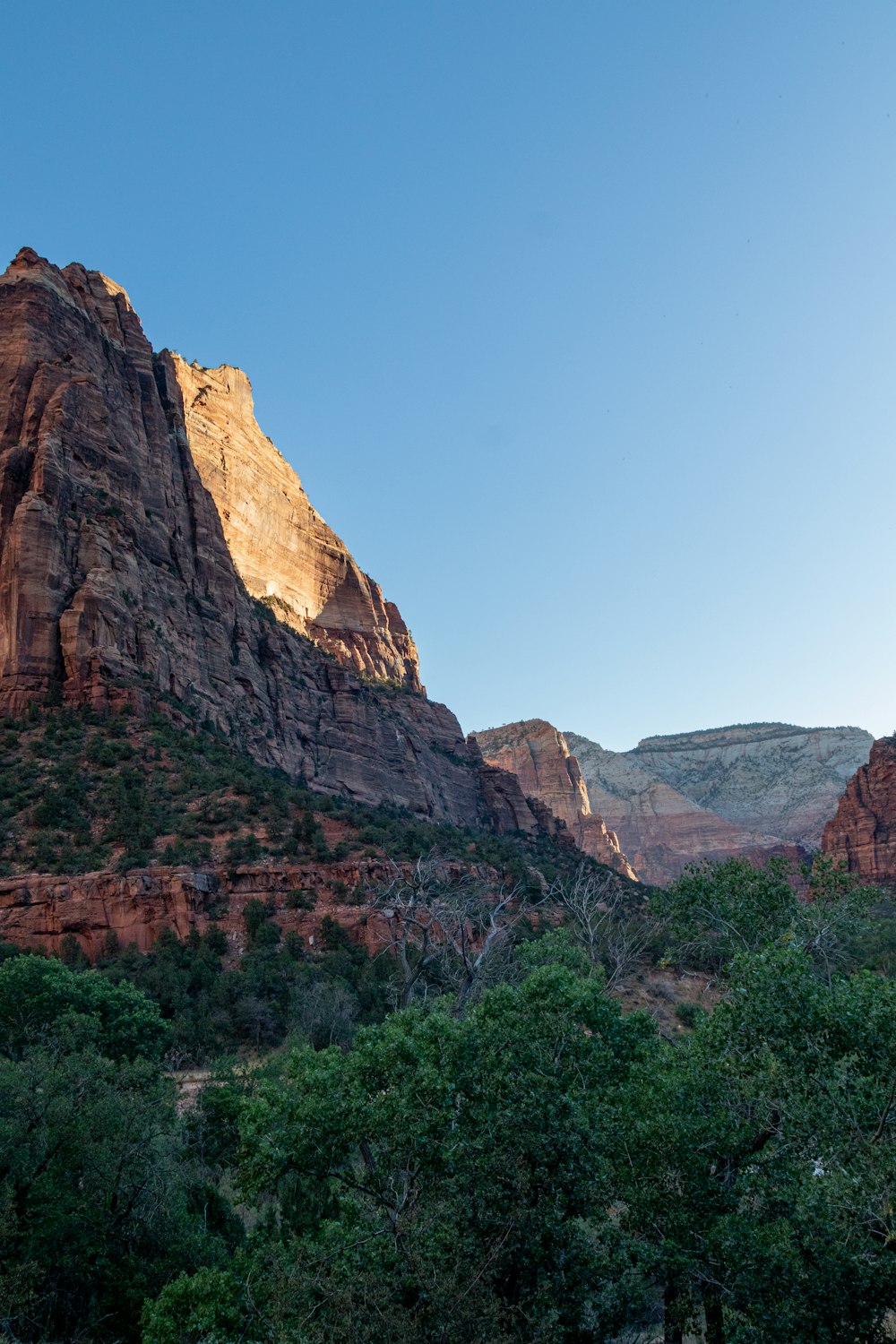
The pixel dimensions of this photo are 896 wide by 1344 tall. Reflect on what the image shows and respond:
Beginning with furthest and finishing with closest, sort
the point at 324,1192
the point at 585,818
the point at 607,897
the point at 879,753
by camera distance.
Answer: the point at 585,818
the point at 879,753
the point at 607,897
the point at 324,1192

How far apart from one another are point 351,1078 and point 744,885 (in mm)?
9466

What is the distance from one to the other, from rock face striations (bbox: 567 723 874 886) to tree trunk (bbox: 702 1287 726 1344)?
119098mm

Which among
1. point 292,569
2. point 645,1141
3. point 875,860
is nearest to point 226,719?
point 292,569

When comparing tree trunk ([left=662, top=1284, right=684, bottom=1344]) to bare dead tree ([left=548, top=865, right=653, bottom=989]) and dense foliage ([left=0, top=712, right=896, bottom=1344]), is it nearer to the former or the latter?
dense foliage ([left=0, top=712, right=896, bottom=1344])

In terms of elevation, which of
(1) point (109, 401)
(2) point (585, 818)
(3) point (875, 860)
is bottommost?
(3) point (875, 860)

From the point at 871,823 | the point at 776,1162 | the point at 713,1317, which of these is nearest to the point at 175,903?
the point at 713,1317

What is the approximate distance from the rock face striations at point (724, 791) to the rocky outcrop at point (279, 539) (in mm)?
65839

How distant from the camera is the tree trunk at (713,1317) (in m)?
10.1

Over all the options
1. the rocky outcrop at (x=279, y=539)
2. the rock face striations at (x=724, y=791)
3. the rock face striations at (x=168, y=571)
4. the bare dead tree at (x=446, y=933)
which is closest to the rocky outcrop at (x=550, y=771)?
the rock face striations at (x=724, y=791)

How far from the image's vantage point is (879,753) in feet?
286

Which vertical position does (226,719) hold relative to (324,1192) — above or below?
above

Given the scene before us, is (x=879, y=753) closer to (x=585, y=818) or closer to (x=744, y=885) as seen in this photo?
(x=585, y=818)

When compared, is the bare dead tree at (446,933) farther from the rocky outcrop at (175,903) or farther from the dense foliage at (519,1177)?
the dense foliage at (519,1177)

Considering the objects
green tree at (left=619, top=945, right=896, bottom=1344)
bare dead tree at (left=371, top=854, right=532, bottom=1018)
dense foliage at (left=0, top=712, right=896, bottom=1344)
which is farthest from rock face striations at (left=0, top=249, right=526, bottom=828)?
green tree at (left=619, top=945, right=896, bottom=1344)
